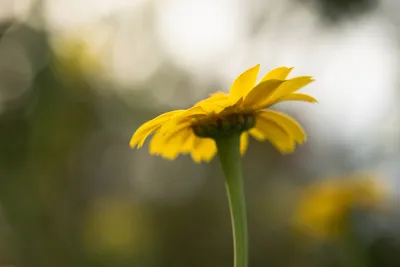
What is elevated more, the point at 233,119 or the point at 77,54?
the point at 77,54

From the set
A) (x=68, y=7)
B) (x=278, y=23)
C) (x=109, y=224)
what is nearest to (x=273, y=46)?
(x=278, y=23)

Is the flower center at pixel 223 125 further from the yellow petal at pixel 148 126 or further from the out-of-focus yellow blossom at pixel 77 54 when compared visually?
the out-of-focus yellow blossom at pixel 77 54

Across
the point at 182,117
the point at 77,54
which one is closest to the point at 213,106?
the point at 182,117

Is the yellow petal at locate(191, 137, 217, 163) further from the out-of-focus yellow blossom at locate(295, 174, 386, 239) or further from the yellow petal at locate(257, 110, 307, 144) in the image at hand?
the out-of-focus yellow blossom at locate(295, 174, 386, 239)

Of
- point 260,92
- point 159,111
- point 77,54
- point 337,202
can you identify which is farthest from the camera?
point 159,111

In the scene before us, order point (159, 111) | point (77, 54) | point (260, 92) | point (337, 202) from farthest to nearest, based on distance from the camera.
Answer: point (159, 111) → point (77, 54) → point (337, 202) → point (260, 92)

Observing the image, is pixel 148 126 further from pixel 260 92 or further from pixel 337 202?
pixel 337 202

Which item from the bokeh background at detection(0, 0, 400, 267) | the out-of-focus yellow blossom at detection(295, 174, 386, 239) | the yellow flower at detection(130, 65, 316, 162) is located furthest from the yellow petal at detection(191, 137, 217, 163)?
the bokeh background at detection(0, 0, 400, 267)
